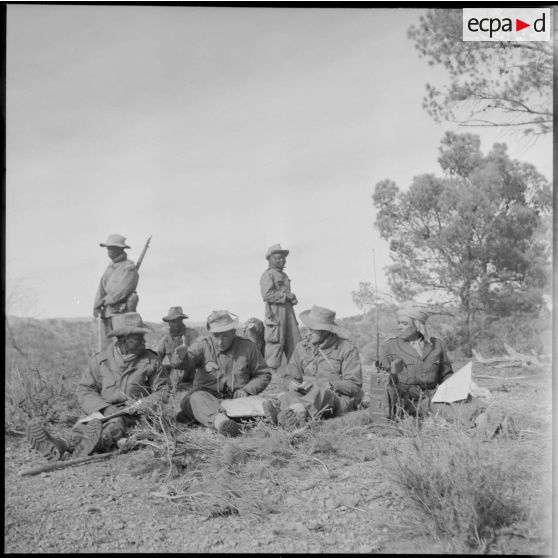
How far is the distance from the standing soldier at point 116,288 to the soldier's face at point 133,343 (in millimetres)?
1721

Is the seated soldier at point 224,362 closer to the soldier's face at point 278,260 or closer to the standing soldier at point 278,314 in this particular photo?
the soldier's face at point 278,260

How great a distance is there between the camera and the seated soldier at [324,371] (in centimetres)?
599

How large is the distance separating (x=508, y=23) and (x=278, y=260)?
155 inches

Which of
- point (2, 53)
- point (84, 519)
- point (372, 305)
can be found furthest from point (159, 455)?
point (372, 305)

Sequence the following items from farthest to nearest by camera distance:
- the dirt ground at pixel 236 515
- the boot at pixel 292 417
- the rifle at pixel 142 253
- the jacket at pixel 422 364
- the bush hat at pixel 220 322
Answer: the rifle at pixel 142 253 < the bush hat at pixel 220 322 < the jacket at pixel 422 364 < the boot at pixel 292 417 < the dirt ground at pixel 236 515

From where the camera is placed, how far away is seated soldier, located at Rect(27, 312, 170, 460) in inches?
215

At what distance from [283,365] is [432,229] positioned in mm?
2809

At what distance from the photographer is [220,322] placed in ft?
21.0

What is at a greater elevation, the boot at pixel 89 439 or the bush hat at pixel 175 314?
the bush hat at pixel 175 314

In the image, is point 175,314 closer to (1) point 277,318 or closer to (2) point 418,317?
(1) point 277,318

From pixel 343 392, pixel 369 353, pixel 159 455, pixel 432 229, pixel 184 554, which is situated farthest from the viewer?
pixel 369 353

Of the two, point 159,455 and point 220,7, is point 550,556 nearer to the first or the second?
point 159,455

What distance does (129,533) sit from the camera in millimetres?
4375

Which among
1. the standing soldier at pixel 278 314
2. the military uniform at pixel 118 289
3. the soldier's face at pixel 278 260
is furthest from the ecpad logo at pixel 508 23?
the military uniform at pixel 118 289
